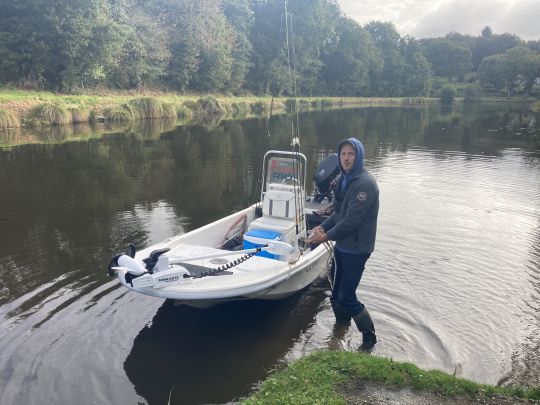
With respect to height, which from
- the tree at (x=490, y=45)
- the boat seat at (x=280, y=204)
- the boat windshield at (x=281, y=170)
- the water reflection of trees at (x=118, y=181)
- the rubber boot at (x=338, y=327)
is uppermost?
the tree at (x=490, y=45)

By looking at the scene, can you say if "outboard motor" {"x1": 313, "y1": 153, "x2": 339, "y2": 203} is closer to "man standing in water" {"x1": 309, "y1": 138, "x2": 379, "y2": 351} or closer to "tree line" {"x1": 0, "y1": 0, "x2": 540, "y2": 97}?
"tree line" {"x1": 0, "y1": 0, "x2": 540, "y2": 97}

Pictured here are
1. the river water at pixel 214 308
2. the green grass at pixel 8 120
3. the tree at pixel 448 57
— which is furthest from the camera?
the tree at pixel 448 57

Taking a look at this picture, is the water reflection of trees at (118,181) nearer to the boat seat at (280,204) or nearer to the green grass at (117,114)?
the boat seat at (280,204)

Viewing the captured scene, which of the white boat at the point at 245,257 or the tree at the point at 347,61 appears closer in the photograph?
the white boat at the point at 245,257

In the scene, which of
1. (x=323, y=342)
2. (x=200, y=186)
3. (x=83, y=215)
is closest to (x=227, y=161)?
(x=200, y=186)

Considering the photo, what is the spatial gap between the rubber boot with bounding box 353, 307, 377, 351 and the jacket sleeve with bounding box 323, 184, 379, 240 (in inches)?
45.6

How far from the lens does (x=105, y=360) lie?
5.30 m

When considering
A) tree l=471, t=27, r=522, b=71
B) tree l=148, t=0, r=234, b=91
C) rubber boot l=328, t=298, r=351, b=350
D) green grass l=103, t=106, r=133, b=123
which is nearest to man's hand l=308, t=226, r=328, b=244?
rubber boot l=328, t=298, r=351, b=350

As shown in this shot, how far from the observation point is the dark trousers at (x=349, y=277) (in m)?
5.26

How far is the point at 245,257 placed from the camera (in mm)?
6410

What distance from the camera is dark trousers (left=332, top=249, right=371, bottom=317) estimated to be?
17.3 feet

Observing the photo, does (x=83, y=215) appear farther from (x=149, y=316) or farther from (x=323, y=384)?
(x=323, y=384)

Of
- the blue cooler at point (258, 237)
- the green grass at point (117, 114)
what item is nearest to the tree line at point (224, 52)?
the blue cooler at point (258, 237)

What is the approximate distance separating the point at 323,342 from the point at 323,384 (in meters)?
1.65
